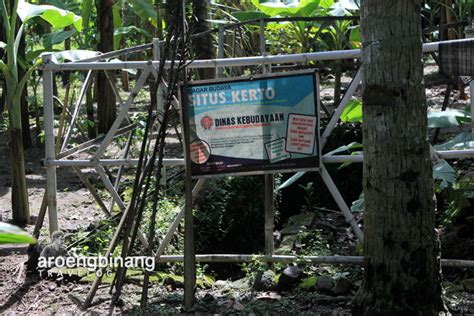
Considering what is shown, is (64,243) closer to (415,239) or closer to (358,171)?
(415,239)

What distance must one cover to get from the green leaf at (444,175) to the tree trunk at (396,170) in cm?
174

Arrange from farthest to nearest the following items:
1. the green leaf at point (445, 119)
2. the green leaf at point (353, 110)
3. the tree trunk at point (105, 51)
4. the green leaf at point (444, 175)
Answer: the tree trunk at point (105, 51) < the green leaf at point (353, 110) < the green leaf at point (445, 119) < the green leaf at point (444, 175)

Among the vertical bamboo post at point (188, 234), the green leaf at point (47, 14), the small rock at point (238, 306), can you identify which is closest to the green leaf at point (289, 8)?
the green leaf at point (47, 14)

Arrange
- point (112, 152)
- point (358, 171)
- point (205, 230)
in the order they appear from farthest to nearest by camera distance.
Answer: point (112, 152) → point (358, 171) → point (205, 230)

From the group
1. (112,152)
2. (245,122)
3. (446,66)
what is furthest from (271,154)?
(112,152)

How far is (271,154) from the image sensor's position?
4.99m

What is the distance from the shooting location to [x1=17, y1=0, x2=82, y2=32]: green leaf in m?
6.74

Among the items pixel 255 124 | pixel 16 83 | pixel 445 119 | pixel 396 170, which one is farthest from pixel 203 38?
pixel 396 170

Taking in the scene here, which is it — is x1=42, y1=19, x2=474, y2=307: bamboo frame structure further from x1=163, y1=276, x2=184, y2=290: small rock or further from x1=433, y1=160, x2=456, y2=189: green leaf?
x1=433, y1=160, x2=456, y2=189: green leaf

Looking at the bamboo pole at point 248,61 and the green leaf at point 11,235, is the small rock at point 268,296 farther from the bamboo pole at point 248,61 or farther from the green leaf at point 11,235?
the green leaf at point 11,235

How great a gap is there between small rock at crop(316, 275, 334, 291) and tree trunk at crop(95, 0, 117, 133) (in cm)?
705

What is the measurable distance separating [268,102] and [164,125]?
0.82 m

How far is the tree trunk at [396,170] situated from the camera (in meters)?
3.78

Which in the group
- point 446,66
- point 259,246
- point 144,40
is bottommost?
point 259,246
